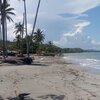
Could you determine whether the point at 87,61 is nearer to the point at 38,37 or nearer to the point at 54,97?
the point at 38,37

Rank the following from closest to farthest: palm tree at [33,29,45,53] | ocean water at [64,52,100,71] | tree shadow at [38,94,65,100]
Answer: tree shadow at [38,94,65,100] < ocean water at [64,52,100,71] < palm tree at [33,29,45,53]

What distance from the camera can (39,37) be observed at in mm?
101938

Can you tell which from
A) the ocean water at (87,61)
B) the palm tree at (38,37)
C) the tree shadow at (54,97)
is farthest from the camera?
the palm tree at (38,37)

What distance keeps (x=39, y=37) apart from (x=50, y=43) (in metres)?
20.0

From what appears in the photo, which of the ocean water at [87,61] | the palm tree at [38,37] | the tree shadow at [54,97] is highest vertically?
the palm tree at [38,37]

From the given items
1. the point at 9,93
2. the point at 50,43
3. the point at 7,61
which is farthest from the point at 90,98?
the point at 50,43

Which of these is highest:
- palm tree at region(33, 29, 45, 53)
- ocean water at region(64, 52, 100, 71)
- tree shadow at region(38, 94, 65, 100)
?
palm tree at region(33, 29, 45, 53)

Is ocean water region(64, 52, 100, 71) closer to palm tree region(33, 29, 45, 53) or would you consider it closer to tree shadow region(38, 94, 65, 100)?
palm tree region(33, 29, 45, 53)

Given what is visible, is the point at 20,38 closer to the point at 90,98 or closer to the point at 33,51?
the point at 33,51

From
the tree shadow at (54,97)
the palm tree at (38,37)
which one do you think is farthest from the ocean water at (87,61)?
the tree shadow at (54,97)

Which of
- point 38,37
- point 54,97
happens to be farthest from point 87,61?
point 54,97

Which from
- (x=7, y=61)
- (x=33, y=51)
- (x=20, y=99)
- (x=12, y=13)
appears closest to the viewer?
(x=20, y=99)

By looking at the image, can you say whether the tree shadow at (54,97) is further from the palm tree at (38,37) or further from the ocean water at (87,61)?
the palm tree at (38,37)

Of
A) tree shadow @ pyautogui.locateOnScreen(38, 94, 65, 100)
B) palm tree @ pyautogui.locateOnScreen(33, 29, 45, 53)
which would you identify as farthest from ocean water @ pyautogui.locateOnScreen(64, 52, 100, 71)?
tree shadow @ pyautogui.locateOnScreen(38, 94, 65, 100)
